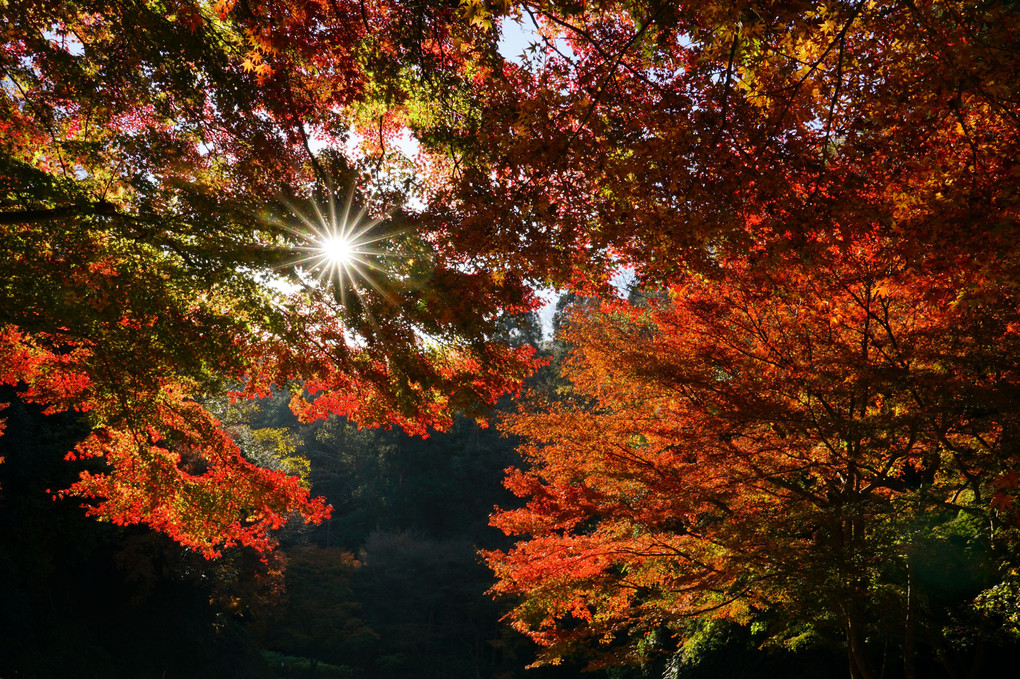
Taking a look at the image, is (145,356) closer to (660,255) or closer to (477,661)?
(660,255)

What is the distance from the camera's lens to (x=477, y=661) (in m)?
20.2

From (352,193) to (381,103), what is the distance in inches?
33.8

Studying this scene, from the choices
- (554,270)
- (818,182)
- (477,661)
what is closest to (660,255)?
(554,270)

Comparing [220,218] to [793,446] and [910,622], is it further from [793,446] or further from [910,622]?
[910,622]

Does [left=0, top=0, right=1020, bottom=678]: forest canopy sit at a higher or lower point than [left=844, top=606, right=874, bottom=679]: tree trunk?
higher

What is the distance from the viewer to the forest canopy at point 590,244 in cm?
355

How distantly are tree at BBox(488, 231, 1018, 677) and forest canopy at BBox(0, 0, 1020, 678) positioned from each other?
5 cm

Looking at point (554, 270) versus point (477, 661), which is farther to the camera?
point (477, 661)

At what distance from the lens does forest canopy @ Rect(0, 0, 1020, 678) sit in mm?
3555

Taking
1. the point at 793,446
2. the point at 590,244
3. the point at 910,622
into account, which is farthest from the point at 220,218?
the point at 910,622

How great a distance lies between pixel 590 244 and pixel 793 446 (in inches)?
141

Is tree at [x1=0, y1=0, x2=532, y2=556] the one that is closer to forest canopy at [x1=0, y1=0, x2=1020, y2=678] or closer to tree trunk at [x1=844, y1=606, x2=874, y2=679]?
forest canopy at [x1=0, y1=0, x2=1020, y2=678]

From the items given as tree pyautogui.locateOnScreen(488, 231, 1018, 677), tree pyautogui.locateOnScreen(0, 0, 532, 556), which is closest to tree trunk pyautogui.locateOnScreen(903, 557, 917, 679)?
tree pyautogui.locateOnScreen(488, 231, 1018, 677)

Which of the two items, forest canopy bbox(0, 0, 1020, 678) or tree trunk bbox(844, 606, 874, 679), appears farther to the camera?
tree trunk bbox(844, 606, 874, 679)
